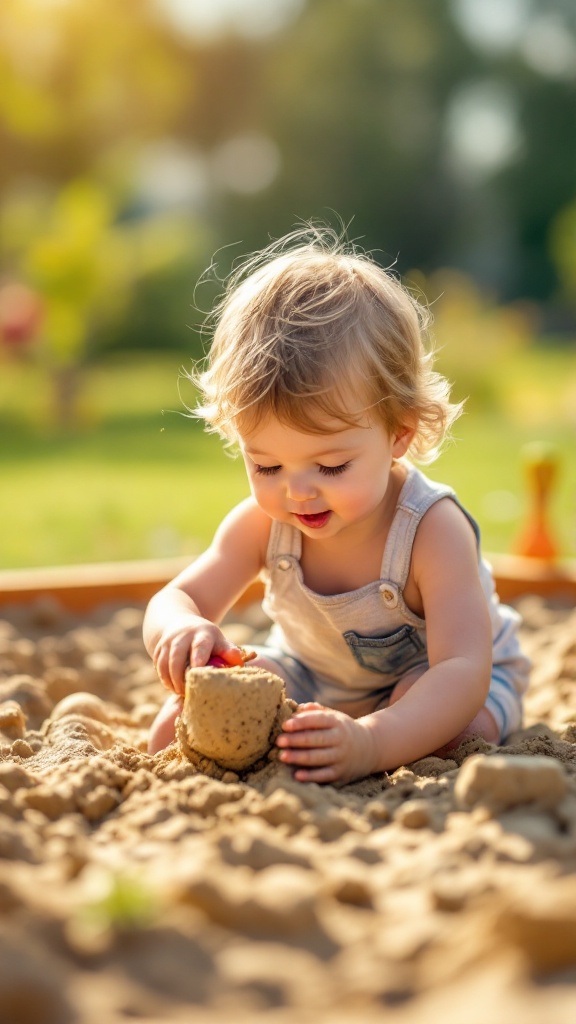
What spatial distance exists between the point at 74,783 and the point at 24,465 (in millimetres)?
5025

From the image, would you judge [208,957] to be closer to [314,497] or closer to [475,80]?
[314,497]

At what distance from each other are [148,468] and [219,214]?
788 centimetres

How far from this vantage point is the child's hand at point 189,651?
1.49m

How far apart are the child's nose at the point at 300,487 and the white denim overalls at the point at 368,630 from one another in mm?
218

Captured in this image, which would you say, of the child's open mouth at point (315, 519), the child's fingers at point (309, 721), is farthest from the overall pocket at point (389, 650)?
the child's fingers at point (309, 721)

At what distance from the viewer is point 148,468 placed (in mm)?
6016

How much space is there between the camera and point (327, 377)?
4.93 ft

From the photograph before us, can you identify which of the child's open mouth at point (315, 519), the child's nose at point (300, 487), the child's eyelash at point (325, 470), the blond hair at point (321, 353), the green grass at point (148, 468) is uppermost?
the blond hair at point (321, 353)

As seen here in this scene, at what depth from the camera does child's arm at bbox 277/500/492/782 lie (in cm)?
136

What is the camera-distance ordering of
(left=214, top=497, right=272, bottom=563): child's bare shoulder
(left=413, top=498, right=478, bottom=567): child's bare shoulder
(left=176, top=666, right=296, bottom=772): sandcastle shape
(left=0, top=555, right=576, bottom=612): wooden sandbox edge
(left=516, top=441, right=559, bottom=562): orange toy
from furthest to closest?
1. (left=516, top=441, right=559, bottom=562): orange toy
2. (left=0, top=555, right=576, bottom=612): wooden sandbox edge
3. (left=214, top=497, right=272, bottom=563): child's bare shoulder
4. (left=413, top=498, right=478, bottom=567): child's bare shoulder
5. (left=176, top=666, right=296, bottom=772): sandcastle shape

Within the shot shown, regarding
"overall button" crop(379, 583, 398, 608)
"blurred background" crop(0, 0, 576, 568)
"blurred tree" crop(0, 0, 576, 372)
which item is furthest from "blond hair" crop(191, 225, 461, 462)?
"blurred tree" crop(0, 0, 576, 372)

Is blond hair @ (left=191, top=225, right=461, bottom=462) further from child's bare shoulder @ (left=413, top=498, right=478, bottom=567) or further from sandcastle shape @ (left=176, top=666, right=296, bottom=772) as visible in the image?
sandcastle shape @ (left=176, top=666, right=296, bottom=772)

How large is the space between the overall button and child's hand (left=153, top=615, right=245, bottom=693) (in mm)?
267

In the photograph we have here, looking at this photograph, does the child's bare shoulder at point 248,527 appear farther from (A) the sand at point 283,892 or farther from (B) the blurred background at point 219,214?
(B) the blurred background at point 219,214
